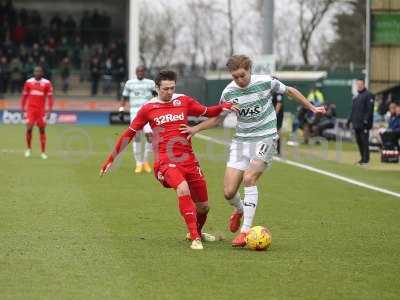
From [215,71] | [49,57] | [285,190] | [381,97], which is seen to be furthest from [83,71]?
[285,190]

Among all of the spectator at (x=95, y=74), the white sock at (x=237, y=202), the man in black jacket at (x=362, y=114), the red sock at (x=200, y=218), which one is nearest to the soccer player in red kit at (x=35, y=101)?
the man in black jacket at (x=362, y=114)

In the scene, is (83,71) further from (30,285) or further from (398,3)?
(30,285)

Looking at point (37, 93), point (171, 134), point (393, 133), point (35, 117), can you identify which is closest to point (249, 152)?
point (171, 134)

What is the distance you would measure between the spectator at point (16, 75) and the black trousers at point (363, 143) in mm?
24891

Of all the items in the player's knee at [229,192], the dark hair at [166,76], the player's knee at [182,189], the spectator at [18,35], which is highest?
the spectator at [18,35]

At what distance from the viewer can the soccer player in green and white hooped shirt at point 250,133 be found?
11.4 metres

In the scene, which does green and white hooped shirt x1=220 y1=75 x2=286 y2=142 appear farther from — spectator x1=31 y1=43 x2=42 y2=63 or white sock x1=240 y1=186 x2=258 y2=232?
spectator x1=31 y1=43 x2=42 y2=63

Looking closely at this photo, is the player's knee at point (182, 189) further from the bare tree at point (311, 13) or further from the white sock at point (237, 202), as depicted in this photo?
the bare tree at point (311, 13)

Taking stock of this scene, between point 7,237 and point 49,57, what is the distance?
128ft

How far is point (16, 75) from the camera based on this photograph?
4794cm

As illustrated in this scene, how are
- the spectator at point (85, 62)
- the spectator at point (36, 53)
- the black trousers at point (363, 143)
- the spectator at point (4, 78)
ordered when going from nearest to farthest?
the black trousers at point (363, 143) < the spectator at point (4, 78) < the spectator at point (36, 53) < the spectator at point (85, 62)

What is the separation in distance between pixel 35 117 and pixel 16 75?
2286 centimetres

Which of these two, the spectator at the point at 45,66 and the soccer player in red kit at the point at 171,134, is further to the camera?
the spectator at the point at 45,66

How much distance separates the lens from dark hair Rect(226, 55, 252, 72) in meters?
11.1
